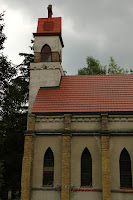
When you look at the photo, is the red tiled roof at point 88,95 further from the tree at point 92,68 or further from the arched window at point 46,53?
the tree at point 92,68

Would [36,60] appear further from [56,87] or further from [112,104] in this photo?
[112,104]

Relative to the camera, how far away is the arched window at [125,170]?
15.2 metres

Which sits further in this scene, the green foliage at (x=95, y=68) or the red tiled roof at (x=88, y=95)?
the green foliage at (x=95, y=68)

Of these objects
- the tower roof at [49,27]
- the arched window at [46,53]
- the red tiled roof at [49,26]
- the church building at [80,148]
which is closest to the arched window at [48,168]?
the church building at [80,148]

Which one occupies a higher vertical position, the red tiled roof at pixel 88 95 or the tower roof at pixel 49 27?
the tower roof at pixel 49 27

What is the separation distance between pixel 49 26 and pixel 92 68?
13.5 m

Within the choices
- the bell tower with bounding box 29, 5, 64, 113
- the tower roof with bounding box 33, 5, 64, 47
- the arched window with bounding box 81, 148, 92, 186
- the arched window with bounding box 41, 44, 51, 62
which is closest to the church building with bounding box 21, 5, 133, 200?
the arched window with bounding box 81, 148, 92, 186

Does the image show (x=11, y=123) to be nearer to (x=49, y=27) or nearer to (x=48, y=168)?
(x=48, y=168)

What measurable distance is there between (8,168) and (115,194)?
13422 mm

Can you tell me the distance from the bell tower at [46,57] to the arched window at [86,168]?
245 inches

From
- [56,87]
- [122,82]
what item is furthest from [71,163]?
[122,82]

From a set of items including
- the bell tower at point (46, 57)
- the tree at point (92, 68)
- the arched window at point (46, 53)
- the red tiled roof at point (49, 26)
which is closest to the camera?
the bell tower at point (46, 57)

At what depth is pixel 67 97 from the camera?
18281mm

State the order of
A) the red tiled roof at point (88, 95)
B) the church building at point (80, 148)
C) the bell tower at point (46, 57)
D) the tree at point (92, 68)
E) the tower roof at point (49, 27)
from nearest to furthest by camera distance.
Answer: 1. the church building at point (80, 148)
2. the red tiled roof at point (88, 95)
3. the bell tower at point (46, 57)
4. the tower roof at point (49, 27)
5. the tree at point (92, 68)
